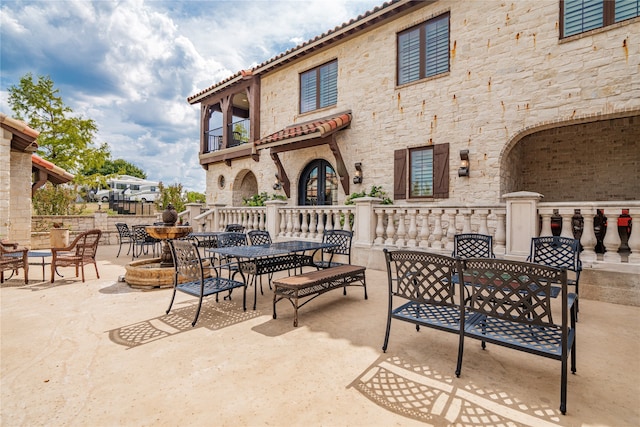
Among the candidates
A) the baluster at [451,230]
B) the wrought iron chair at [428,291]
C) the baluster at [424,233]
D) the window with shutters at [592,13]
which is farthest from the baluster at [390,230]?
the window with shutters at [592,13]

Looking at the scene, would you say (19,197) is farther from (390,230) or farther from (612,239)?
(612,239)

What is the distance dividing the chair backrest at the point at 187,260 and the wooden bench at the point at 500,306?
7.93 feet

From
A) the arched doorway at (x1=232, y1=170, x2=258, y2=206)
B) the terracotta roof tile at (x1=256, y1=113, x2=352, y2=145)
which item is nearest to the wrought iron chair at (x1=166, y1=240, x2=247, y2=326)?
the terracotta roof tile at (x1=256, y1=113, x2=352, y2=145)

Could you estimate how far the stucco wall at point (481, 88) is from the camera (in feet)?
19.4

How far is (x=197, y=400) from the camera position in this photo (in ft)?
6.66

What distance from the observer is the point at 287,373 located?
237 cm

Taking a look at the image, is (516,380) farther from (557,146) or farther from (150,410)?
(557,146)

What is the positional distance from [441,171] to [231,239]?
536cm

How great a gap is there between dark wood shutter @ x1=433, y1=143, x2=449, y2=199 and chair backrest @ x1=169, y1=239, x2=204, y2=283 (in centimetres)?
605

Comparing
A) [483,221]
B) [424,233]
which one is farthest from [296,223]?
[483,221]

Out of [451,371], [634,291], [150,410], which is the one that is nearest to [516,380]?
[451,371]

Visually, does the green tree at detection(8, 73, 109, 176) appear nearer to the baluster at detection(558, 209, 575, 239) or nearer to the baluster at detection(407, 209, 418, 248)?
the baluster at detection(407, 209, 418, 248)

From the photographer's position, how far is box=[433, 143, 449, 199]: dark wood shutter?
753cm

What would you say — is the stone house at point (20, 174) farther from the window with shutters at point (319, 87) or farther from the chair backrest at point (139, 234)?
the window with shutters at point (319, 87)
